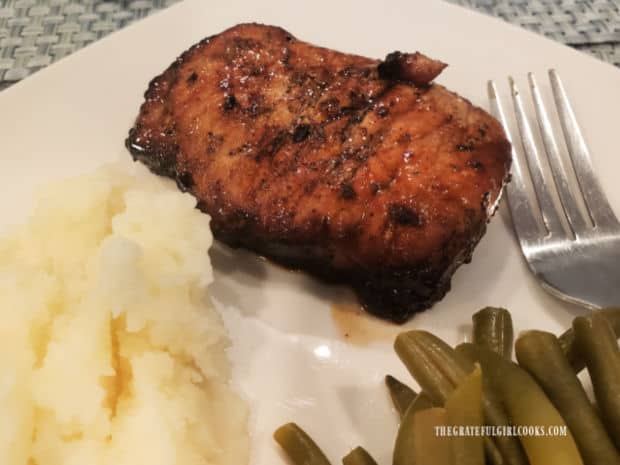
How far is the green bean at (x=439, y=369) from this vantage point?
2035 mm

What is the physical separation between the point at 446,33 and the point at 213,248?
196cm

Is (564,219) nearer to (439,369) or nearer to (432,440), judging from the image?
(439,369)

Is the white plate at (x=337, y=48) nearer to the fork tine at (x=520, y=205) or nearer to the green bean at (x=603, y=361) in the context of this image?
the fork tine at (x=520, y=205)

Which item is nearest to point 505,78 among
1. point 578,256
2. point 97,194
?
point 578,256

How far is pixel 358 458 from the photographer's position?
89.7 inches

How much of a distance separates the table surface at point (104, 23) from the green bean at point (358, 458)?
10.6 feet

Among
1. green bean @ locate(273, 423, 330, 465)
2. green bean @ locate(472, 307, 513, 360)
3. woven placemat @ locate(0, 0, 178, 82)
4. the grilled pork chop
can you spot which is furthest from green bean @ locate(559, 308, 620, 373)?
woven placemat @ locate(0, 0, 178, 82)

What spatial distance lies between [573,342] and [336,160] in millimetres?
1225

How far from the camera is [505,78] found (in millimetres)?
3691

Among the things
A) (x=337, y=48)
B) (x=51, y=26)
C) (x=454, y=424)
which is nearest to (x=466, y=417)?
(x=454, y=424)

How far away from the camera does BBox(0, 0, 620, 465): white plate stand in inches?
103

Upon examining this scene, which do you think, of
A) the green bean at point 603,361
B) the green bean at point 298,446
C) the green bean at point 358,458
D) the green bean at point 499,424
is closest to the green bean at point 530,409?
the green bean at point 499,424

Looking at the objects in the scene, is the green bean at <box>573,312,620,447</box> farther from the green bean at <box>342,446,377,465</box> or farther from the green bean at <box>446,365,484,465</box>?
the green bean at <box>342,446,377,465</box>

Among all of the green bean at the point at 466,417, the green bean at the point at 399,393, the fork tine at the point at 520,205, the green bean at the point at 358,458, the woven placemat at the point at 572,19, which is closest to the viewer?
the green bean at the point at 466,417
